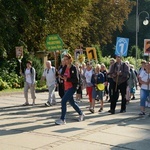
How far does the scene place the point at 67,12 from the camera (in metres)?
26.8

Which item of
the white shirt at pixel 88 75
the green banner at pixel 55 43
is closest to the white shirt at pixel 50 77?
the white shirt at pixel 88 75

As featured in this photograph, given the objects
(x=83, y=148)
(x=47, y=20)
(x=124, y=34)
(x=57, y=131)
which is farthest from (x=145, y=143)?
(x=124, y=34)

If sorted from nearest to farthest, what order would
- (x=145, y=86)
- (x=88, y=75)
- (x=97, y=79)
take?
(x=145, y=86) → (x=97, y=79) → (x=88, y=75)

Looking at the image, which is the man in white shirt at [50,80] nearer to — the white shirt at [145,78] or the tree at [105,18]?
the white shirt at [145,78]

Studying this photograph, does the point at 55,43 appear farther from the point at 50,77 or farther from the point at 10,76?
the point at 10,76

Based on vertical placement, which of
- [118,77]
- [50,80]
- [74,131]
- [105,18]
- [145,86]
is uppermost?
[105,18]

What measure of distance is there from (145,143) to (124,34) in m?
61.3

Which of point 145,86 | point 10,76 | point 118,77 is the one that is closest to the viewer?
point 145,86

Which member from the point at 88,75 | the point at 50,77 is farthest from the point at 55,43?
the point at 88,75

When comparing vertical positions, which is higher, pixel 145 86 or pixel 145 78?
pixel 145 78

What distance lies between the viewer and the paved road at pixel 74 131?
285 inches

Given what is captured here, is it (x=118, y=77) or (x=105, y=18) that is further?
(x=105, y=18)

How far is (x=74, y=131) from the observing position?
8570 millimetres

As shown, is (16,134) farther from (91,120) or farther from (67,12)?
(67,12)
